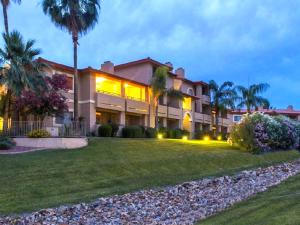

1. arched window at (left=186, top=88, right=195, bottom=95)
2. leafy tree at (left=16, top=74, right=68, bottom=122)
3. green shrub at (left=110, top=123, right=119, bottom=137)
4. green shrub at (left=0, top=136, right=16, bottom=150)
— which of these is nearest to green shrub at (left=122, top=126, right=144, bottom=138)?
green shrub at (left=110, top=123, right=119, bottom=137)

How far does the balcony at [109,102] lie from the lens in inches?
1487

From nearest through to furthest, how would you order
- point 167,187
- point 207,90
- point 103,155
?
1. point 167,187
2. point 103,155
3. point 207,90

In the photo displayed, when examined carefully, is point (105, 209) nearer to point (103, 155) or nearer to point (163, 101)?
point (103, 155)

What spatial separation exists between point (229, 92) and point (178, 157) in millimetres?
34350

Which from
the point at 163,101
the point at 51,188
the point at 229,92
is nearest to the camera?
the point at 51,188

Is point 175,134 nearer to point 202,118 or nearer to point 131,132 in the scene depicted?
point 131,132

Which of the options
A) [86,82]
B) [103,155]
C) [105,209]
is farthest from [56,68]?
[105,209]

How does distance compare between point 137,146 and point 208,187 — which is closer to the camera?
point 208,187

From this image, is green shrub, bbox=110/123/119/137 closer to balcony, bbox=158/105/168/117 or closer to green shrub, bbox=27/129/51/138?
balcony, bbox=158/105/168/117

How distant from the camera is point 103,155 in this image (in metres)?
21.8

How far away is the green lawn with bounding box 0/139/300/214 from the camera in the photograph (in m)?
13.5

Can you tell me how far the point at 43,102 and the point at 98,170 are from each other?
37.1 ft

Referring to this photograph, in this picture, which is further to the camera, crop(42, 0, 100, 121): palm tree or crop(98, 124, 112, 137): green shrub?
crop(98, 124, 112, 137): green shrub

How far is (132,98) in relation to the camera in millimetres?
43000
